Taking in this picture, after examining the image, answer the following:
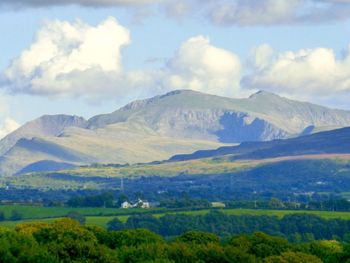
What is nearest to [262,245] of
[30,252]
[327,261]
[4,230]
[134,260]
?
[327,261]

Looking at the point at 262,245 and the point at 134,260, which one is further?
the point at 262,245

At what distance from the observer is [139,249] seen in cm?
11006

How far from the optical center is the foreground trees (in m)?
104

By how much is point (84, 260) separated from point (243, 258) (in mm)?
14370

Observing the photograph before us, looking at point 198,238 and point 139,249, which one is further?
point 198,238

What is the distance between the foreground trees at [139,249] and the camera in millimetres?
103812

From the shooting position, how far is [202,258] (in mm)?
106375

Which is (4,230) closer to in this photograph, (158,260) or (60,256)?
(60,256)

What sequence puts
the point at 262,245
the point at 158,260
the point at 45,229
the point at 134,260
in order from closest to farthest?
the point at 158,260, the point at 134,260, the point at 262,245, the point at 45,229

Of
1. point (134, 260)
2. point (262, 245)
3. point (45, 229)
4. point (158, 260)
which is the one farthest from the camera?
point (45, 229)

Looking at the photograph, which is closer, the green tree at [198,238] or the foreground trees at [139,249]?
Answer: the foreground trees at [139,249]

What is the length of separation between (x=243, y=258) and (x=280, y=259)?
253 inches

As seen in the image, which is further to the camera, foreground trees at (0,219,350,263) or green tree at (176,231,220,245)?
green tree at (176,231,220,245)

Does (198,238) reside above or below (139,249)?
above
